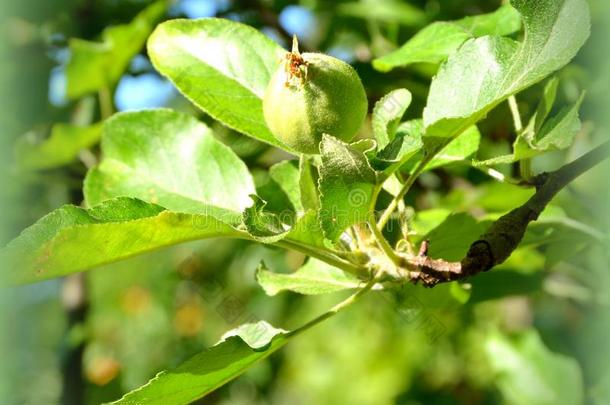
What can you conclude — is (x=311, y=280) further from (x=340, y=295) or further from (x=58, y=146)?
(x=340, y=295)

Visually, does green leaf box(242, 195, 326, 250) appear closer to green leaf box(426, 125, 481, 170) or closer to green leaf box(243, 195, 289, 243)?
green leaf box(243, 195, 289, 243)

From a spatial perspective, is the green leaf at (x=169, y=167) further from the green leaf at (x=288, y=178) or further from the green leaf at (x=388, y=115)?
the green leaf at (x=388, y=115)

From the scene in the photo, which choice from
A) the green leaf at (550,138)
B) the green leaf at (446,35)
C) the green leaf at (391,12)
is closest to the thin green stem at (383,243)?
the green leaf at (550,138)

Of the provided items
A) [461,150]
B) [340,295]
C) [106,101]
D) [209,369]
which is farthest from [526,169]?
[340,295]

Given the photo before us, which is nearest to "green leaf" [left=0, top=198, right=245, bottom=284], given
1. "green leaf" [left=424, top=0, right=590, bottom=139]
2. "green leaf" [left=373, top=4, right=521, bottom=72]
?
"green leaf" [left=424, top=0, right=590, bottom=139]

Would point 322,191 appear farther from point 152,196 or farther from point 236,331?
point 152,196
